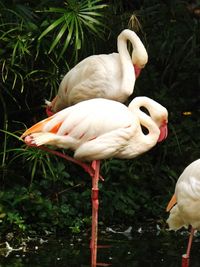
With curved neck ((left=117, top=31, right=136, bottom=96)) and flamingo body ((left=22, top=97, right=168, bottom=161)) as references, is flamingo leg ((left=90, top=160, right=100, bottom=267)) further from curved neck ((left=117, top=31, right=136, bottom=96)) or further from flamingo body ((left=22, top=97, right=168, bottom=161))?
curved neck ((left=117, top=31, right=136, bottom=96))

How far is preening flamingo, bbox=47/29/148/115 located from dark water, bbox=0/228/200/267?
1134 millimetres

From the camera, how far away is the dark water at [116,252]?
18.6 ft

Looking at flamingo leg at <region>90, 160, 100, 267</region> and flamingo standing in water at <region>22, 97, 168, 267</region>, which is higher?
flamingo standing in water at <region>22, 97, 168, 267</region>

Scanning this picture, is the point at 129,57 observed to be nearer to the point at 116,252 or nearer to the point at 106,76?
the point at 106,76

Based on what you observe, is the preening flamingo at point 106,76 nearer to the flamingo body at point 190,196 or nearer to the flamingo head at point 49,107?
the flamingo head at point 49,107

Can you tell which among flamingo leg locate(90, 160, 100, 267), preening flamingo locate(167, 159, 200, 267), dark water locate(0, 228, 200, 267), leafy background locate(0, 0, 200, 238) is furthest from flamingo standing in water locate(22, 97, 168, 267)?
leafy background locate(0, 0, 200, 238)

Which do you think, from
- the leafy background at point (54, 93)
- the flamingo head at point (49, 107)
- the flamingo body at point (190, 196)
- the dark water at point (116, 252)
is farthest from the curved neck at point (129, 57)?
the flamingo body at point (190, 196)

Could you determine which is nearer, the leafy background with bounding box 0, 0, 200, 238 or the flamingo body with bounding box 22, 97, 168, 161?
the flamingo body with bounding box 22, 97, 168, 161

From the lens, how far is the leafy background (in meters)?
6.70

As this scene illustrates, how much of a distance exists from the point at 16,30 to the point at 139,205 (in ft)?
6.04

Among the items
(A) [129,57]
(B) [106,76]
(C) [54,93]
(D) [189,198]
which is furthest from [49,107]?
(D) [189,198]

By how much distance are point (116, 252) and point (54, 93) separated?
2.12m

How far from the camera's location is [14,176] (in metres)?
7.12

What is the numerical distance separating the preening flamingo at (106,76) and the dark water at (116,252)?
1.13 metres
